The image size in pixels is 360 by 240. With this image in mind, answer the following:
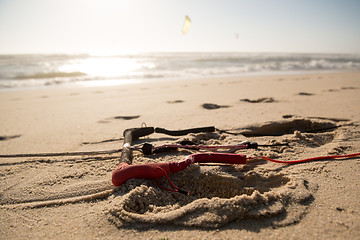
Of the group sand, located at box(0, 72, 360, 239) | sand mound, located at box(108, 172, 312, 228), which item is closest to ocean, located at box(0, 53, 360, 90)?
sand, located at box(0, 72, 360, 239)

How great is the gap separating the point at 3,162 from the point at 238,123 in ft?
8.40

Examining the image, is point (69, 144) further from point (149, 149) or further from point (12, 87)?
point (12, 87)

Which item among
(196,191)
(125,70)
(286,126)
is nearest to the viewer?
(196,191)

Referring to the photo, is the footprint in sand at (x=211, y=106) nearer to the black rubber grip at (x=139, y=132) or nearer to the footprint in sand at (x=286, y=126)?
the footprint in sand at (x=286, y=126)

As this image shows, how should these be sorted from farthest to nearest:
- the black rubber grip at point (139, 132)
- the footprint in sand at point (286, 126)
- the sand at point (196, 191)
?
1. the footprint in sand at point (286, 126)
2. the black rubber grip at point (139, 132)
3. the sand at point (196, 191)

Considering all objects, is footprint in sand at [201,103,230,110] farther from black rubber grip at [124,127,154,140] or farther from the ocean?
the ocean

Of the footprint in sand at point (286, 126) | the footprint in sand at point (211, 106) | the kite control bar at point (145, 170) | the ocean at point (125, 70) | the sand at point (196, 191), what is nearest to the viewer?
the sand at point (196, 191)

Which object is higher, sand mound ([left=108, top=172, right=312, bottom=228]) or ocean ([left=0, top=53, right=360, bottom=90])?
ocean ([left=0, top=53, right=360, bottom=90])

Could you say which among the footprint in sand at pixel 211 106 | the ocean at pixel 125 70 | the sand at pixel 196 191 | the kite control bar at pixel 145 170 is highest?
the ocean at pixel 125 70

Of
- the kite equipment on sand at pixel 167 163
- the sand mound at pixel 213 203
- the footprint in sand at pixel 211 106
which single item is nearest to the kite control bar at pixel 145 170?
the kite equipment on sand at pixel 167 163

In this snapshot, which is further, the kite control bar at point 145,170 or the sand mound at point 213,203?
the kite control bar at point 145,170

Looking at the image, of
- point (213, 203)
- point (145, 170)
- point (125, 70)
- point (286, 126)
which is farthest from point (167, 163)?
point (125, 70)

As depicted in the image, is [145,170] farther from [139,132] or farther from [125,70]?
[125,70]

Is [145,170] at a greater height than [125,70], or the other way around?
[125,70]
